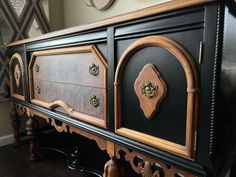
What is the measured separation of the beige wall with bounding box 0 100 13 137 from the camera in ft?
6.43

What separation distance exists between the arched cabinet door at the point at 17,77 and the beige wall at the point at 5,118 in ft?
0.94

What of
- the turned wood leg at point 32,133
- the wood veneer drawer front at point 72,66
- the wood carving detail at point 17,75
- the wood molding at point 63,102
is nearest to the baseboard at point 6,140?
the turned wood leg at point 32,133

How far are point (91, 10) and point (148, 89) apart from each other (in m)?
1.48

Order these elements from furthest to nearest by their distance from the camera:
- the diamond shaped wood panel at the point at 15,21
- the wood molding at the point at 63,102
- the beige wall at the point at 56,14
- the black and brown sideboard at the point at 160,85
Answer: the beige wall at the point at 56,14 → the diamond shaped wood panel at the point at 15,21 → the wood molding at the point at 63,102 → the black and brown sideboard at the point at 160,85

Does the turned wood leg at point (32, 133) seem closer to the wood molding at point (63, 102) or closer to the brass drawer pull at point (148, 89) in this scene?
the wood molding at point (63, 102)

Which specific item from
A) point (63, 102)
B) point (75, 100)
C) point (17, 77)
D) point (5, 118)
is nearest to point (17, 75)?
point (17, 77)

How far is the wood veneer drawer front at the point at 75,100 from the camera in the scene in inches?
35.9

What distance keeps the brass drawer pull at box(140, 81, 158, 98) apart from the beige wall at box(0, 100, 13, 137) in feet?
5.63

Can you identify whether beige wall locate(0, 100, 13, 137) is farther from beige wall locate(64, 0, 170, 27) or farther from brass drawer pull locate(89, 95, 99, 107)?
brass drawer pull locate(89, 95, 99, 107)

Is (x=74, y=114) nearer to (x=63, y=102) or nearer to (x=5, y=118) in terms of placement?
(x=63, y=102)

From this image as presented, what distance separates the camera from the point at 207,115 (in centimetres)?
56

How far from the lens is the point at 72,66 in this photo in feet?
3.44

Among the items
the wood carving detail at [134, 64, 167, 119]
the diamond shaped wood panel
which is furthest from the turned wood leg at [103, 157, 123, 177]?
the diamond shaped wood panel

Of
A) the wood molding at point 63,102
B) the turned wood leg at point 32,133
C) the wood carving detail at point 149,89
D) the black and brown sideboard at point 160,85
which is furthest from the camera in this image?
the turned wood leg at point 32,133
